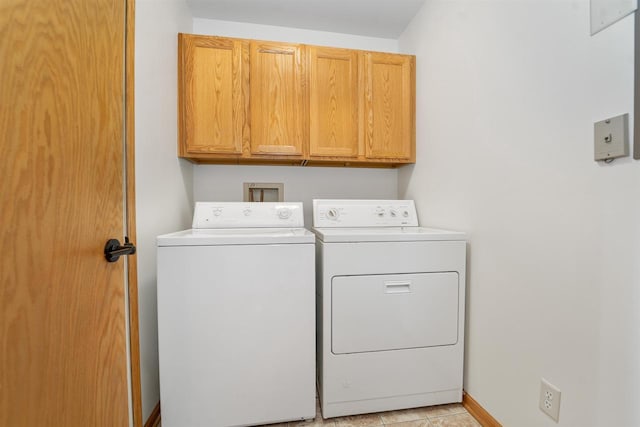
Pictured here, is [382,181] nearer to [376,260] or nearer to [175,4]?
[376,260]

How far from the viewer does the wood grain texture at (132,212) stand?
1.00m

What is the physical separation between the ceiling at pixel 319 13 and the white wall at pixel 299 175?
56 millimetres

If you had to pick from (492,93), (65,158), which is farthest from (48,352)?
(492,93)

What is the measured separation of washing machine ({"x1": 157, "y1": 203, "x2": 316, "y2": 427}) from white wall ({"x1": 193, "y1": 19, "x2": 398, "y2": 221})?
0.94 m

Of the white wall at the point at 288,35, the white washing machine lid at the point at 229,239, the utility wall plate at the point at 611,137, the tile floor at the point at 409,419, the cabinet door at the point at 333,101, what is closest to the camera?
the utility wall plate at the point at 611,137

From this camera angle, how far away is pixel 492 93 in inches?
48.8

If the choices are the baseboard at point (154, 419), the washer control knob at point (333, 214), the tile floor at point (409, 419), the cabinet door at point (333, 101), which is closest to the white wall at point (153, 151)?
the baseboard at point (154, 419)

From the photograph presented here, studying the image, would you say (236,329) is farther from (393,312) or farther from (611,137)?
(611,137)

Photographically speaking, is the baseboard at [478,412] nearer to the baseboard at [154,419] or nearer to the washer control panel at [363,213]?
the washer control panel at [363,213]

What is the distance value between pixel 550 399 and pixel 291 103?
1976 millimetres

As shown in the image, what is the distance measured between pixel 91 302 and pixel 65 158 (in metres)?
0.42

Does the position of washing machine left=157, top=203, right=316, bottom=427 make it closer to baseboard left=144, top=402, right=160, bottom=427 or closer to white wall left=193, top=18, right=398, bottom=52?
baseboard left=144, top=402, right=160, bottom=427

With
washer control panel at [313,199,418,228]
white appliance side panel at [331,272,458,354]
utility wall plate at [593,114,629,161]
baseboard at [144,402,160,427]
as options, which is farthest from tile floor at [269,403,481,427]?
utility wall plate at [593,114,629,161]

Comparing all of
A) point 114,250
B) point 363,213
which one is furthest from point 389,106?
point 114,250
